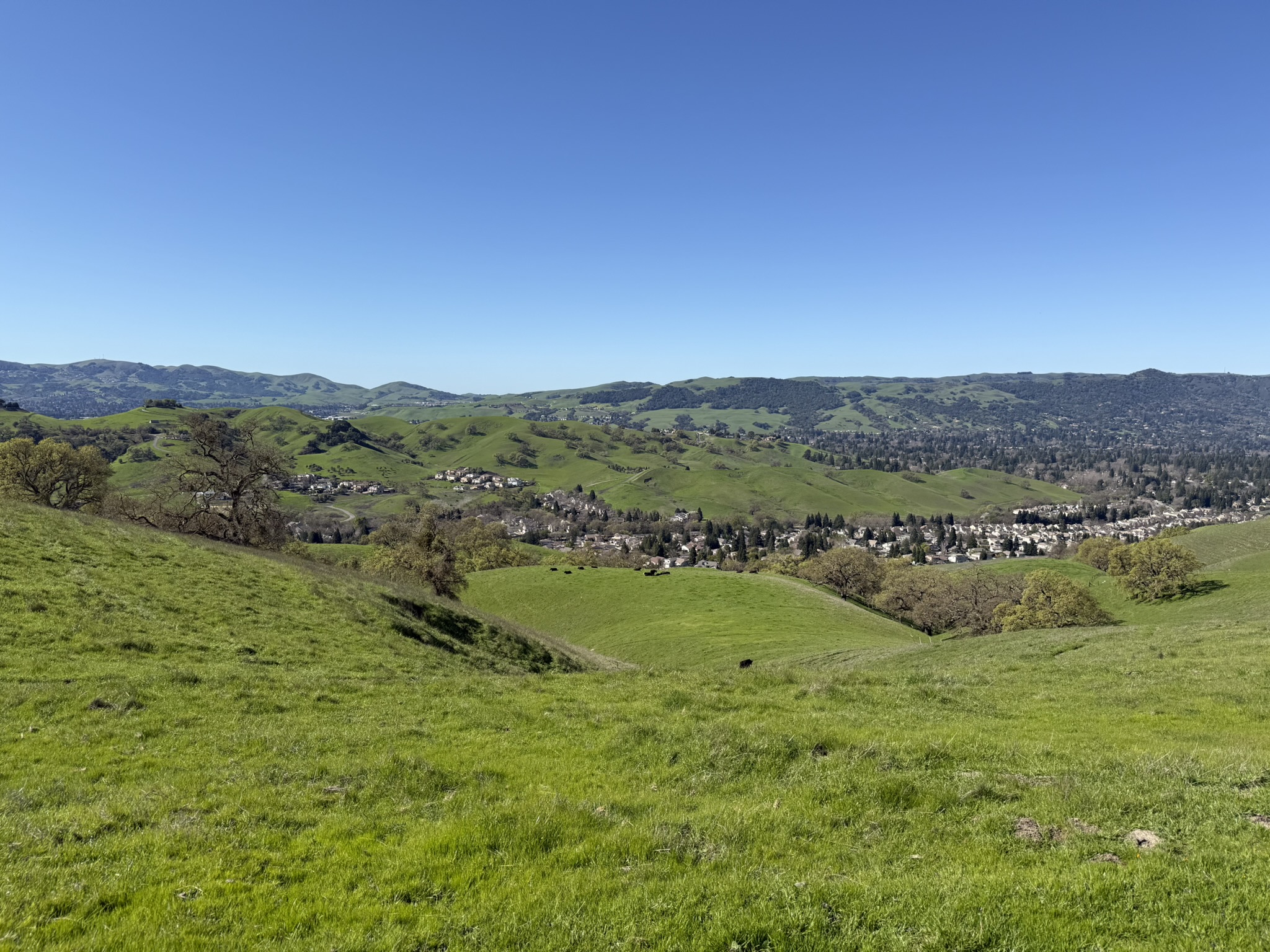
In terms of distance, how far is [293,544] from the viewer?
95938 mm

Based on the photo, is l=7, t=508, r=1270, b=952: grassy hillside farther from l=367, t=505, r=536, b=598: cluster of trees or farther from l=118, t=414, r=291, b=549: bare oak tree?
l=367, t=505, r=536, b=598: cluster of trees

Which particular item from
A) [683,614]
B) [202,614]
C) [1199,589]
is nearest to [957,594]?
[1199,589]

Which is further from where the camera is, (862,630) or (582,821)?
(862,630)

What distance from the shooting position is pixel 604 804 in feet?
41.5

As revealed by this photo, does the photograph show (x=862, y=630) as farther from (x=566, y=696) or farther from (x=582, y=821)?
(x=582, y=821)

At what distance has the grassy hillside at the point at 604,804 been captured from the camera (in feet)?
27.1

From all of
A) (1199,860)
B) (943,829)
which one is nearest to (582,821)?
(943,829)

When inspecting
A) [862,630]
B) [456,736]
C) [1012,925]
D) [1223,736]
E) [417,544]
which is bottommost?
[862,630]

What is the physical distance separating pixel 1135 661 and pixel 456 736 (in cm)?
2956

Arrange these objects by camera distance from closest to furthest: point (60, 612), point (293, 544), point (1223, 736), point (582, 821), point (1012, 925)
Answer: point (1012, 925) < point (582, 821) < point (1223, 736) < point (60, 612) < point (293, 544)

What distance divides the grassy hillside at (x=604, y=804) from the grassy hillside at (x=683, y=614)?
34.0m

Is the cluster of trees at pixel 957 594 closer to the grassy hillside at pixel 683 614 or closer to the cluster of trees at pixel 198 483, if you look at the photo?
the grassy hillside at pixel 683 614

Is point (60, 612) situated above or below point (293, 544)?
above

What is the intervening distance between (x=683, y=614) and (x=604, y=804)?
69220mm
